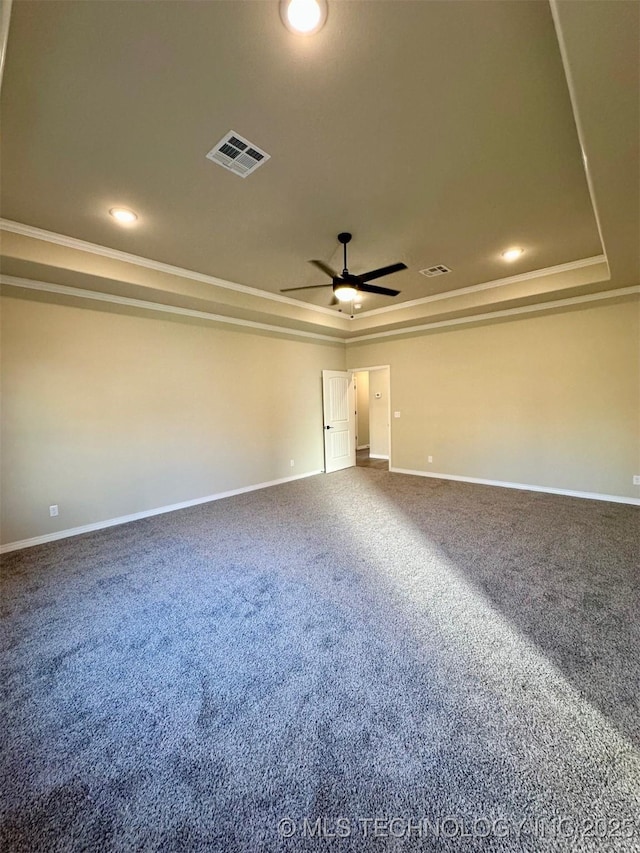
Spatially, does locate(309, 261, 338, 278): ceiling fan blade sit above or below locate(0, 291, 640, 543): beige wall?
above

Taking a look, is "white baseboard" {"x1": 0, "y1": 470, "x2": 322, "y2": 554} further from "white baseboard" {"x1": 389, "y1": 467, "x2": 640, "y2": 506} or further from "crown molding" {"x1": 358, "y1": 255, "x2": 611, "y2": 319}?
"crown molding" {"x1": 358, "y1": 255, "x2": 611, "y2": 319}

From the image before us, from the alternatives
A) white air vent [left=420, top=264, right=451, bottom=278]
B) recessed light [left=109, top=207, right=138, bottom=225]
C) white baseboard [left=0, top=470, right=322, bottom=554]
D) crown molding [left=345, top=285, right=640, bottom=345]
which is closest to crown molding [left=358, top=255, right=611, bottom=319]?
crown molding [left=345, top=285, right=640, bottom=345]

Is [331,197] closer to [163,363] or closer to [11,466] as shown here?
[163,363]

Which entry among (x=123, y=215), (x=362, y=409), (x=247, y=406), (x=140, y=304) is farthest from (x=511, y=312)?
(x=140, y=304)

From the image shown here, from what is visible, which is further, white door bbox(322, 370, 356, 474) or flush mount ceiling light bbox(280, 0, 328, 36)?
white door bbox(322, 370, 356, 474)

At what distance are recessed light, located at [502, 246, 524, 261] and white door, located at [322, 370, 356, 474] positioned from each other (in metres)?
3.81

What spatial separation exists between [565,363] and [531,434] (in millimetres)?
1164

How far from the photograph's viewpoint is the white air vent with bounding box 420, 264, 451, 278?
4.26 m

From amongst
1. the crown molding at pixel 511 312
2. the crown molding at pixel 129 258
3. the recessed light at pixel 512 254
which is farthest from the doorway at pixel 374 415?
the recessed light at pixel 512 254

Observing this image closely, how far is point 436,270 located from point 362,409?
528 centimetres

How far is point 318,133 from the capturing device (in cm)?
212

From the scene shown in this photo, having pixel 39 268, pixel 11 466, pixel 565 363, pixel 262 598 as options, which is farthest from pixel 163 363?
pixel 565 363

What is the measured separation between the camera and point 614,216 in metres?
2.55

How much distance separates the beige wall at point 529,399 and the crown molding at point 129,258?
3040 mm
